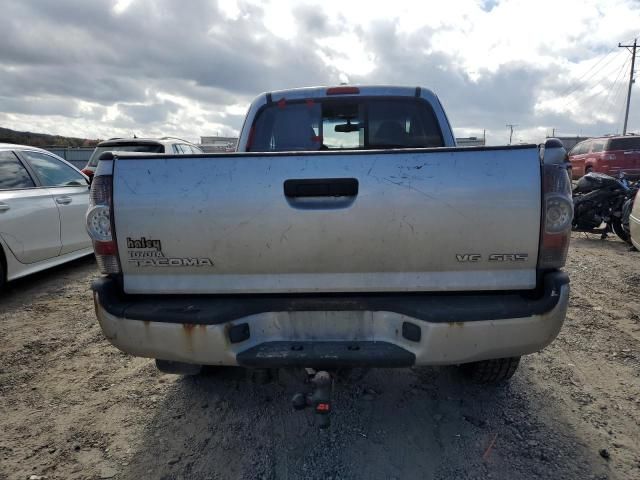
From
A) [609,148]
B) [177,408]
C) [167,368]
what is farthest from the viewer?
[609,148]

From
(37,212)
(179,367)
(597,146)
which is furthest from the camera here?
(597,146)

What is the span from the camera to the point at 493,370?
2758 millimetres

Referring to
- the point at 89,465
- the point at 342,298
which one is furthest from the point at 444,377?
the point at 89,465

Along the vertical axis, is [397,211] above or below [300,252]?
above

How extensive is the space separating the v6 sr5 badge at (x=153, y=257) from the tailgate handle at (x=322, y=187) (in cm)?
55

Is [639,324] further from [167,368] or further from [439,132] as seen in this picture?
[167,368]

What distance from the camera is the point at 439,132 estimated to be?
341 cm

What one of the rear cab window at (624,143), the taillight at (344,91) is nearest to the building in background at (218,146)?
the taillight at (344,91)

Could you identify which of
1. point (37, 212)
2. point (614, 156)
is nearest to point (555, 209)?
point (37, 212)

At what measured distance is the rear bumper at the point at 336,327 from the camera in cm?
204

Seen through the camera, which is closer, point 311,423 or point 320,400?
point 320,400

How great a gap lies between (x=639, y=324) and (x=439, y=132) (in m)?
2.86

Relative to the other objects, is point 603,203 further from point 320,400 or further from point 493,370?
point 320,400

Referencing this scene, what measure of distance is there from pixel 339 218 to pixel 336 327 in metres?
0.57
